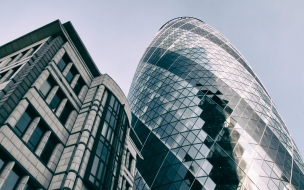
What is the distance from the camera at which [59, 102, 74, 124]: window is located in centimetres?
1482

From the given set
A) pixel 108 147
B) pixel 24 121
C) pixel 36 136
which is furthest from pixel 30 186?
pixel 108 147

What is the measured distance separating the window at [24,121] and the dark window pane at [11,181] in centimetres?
173

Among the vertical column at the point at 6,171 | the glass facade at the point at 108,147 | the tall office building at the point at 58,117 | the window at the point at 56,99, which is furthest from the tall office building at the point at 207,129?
the vertical column at the point at 6,171

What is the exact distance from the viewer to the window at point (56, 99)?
47.3ft

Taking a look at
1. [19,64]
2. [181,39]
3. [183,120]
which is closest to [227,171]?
[183,120]

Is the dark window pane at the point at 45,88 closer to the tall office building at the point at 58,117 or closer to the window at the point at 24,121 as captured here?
the tall office building at the point at 58,117

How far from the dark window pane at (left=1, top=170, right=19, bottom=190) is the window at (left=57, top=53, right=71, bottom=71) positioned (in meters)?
7.23

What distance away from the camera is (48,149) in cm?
1288

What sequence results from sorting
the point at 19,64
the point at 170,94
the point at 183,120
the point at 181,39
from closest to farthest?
the point at 19,64 → the point at 183,120 → the point at 170,94 → the point at 181,39

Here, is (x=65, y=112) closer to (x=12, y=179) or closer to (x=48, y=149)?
(x=48, y=149)

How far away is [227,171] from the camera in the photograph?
1166 inches

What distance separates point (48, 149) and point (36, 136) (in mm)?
936

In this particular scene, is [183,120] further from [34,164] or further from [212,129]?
[34,164]

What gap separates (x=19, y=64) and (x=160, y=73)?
36.7 metres
